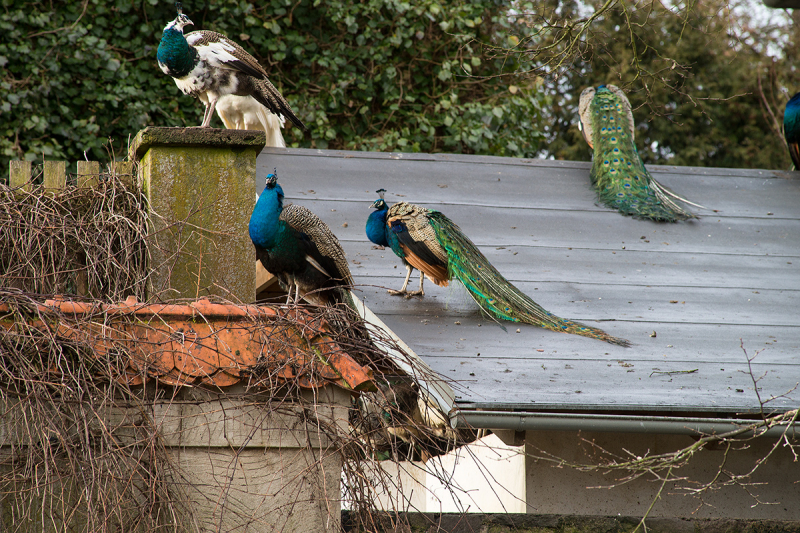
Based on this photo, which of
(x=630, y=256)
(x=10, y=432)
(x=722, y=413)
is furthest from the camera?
(x=630, y=256)

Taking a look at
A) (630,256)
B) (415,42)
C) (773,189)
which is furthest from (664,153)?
(630,256)

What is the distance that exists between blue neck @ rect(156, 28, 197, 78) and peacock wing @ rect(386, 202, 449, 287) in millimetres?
1409

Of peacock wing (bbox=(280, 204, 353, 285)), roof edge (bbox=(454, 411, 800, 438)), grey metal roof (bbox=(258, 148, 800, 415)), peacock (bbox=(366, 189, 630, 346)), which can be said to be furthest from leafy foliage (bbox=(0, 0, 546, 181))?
roof edge (bbox=(454, 411, 800, 438))

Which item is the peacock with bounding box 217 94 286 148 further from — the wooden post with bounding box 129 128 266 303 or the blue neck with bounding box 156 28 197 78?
the wooden post with bounding box 129 128 266 303

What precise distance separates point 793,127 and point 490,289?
448 cm

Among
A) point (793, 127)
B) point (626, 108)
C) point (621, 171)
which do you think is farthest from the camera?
point (793, 127)

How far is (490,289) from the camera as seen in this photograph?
4.23m

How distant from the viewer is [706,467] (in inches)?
164

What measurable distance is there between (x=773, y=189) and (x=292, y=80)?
622 cm

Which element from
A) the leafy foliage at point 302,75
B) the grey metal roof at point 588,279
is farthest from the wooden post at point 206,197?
the leafy foliage at point 302,75

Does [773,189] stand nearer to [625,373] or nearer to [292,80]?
[625,373]

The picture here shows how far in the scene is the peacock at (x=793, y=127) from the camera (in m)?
7.23

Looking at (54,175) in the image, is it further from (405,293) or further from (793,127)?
(793,127)

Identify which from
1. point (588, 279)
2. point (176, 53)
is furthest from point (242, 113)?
point (588, 279)
